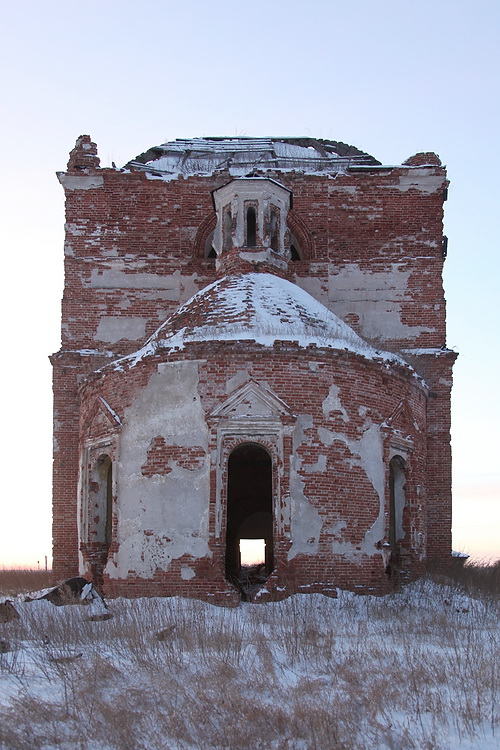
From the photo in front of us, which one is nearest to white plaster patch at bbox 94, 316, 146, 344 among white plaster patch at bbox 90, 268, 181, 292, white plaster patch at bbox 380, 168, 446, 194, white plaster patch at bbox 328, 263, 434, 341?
white plaster patch at bbox 90, 268, 181, 292

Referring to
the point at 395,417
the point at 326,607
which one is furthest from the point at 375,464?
the point at 326,607

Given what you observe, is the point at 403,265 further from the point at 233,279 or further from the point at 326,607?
the point at 326,607

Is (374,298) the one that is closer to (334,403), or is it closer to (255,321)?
(255,321)

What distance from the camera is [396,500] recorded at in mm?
14852

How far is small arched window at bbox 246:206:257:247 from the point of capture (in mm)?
16734

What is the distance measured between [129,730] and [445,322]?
13.4m

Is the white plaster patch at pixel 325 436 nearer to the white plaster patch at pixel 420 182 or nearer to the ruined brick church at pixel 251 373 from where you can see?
the ruined brick church at pixel 251 373

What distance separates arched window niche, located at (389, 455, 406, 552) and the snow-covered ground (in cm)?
415

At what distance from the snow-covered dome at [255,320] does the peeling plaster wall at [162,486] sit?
69 centimetres

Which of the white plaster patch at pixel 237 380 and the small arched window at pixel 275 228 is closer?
the white plaster patch at pixel 237 380

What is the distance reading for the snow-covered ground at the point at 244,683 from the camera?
6660mm

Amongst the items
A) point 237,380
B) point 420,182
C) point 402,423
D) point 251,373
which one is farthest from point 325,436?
point 420,182

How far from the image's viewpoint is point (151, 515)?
12.9m

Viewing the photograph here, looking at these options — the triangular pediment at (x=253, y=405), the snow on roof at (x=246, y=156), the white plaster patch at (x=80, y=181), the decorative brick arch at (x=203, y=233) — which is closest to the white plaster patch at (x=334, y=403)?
the triangular pediment at (x=253, y=405)
